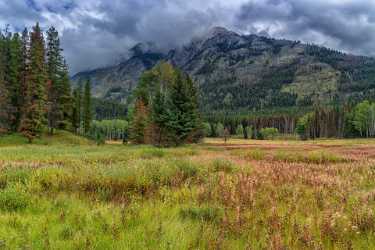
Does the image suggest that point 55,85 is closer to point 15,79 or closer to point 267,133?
point 15,79

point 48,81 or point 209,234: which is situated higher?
point 48,81

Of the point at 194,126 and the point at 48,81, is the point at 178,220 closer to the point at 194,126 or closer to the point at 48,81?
the point at 194,126

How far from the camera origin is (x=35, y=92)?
51.5 metres

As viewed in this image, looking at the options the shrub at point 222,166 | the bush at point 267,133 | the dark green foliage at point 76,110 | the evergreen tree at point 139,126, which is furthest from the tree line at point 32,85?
the bush at point 267,133

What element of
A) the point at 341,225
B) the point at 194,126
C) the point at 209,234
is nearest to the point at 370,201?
the point at 341,225

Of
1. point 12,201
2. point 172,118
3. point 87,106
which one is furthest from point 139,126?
point 12,201

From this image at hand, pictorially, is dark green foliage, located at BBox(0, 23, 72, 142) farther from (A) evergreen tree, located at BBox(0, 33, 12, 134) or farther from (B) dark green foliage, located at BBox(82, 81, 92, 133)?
(B) dark green foliage, located at BBox(82, 81, 92, 133)

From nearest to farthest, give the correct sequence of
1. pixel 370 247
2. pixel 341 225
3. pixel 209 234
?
pixel 370 247 → pixel 209 234 → pixel 341 225

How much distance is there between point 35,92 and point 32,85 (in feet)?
4.06

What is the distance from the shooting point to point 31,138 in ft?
162

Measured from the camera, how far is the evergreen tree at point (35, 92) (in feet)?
163

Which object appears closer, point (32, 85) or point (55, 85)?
point (32, 85)

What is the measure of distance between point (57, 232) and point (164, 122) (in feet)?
152

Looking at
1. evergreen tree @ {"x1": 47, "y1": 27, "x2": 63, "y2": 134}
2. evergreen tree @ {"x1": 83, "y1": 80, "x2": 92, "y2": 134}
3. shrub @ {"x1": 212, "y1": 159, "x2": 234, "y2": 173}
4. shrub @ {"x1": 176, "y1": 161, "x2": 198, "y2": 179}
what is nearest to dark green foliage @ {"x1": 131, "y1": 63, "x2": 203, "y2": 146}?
evergreen tree @ {"x1": 47, "y1": 27, "x2": 63, "y2": 134}
